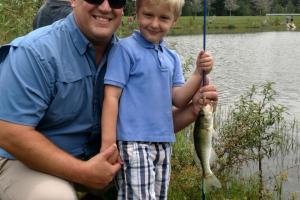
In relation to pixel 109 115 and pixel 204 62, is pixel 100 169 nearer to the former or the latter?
pixel 109 115

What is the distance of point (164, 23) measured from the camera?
3.71 meters

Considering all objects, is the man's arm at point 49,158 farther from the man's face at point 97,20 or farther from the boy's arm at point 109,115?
the man's face at point 97,20

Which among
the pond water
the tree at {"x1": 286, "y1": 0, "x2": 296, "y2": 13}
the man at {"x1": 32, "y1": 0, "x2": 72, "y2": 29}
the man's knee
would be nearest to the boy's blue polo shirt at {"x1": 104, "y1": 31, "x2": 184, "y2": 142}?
the man's knee

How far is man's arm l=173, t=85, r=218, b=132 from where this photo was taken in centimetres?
370

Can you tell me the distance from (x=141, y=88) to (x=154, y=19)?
1.77 ft

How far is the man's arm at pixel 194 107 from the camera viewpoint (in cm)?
370

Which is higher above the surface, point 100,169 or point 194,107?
point 194,107

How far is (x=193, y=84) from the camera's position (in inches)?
150

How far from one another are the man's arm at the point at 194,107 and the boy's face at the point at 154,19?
1.82 feet

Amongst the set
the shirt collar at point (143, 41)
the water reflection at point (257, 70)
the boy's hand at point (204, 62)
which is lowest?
the water reflection at point (257, 70)

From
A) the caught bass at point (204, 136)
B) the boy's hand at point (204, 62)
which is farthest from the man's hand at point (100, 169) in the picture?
the boy's hand at point (204, 62)

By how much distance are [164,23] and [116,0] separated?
409 millimetres

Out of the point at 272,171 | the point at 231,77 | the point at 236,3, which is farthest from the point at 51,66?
the point at 236,3

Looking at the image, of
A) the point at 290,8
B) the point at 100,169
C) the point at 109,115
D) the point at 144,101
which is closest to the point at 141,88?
the point at 144,101
